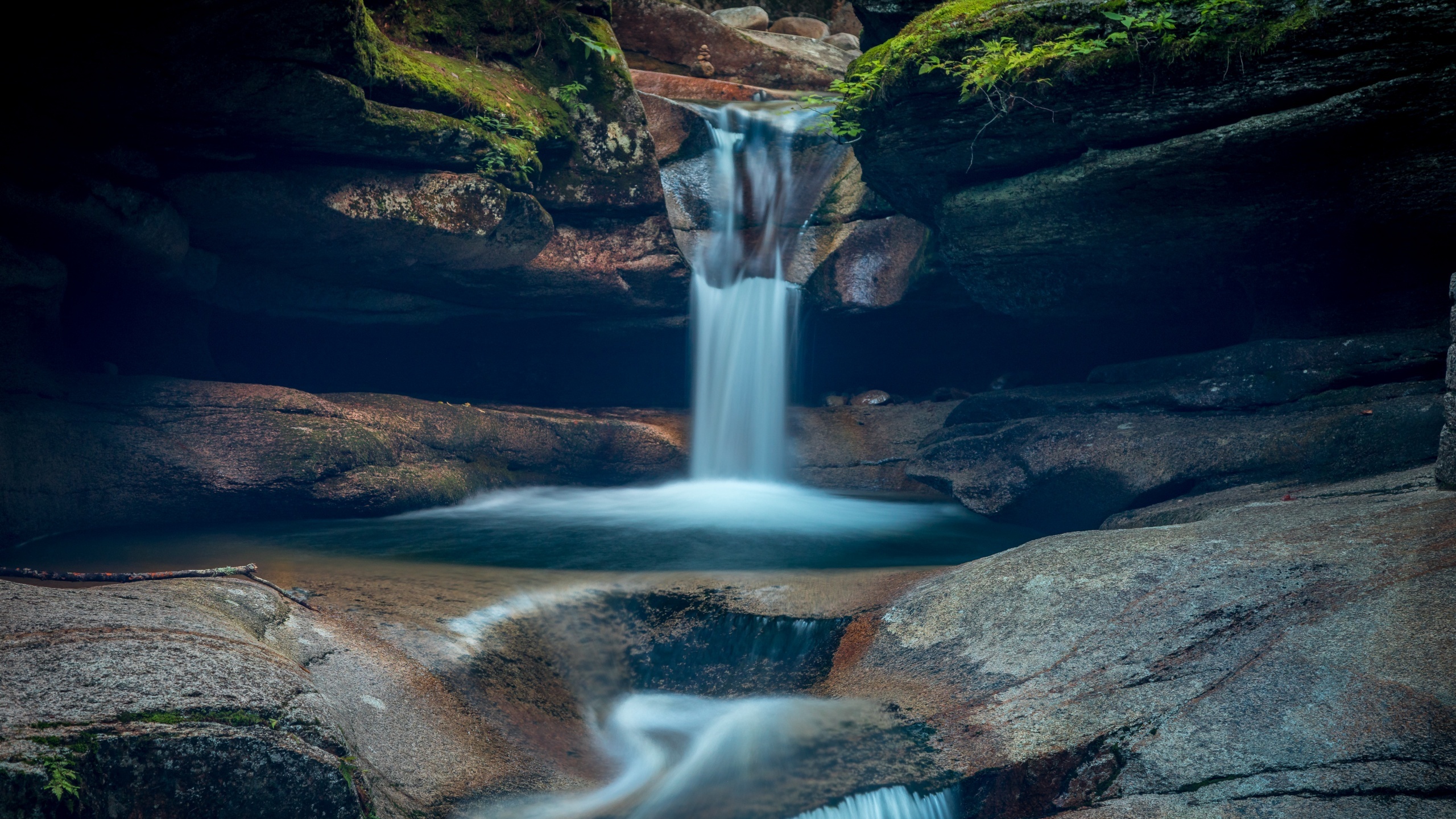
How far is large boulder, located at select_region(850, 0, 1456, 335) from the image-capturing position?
6508 mm

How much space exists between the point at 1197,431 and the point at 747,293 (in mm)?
6398

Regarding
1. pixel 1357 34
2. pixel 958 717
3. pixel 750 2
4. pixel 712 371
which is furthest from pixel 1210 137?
pixel 750 2

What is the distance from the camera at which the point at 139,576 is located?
210 inches

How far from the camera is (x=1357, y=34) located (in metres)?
6.29

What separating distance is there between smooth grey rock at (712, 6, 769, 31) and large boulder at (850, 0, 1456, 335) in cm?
1272

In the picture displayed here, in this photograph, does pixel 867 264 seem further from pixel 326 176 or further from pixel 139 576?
pixel 139 576

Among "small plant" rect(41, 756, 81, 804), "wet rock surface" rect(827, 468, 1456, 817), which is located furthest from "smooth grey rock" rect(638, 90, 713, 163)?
"small plant" rect(41, 756, 81, 804)

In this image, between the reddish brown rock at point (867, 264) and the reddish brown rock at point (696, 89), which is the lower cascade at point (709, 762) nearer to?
the reddish brown rock at point (867, 264)

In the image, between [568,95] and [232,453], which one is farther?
[568,95]

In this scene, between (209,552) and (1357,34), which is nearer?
(1357,34)

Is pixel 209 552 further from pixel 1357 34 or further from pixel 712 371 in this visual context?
pixel 1357 34

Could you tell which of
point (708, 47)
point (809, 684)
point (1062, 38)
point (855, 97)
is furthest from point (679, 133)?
point (809, 684)

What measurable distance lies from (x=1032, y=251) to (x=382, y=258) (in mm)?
7614

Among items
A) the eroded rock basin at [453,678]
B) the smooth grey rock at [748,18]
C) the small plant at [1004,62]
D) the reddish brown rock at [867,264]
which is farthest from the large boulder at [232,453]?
the smooth grey rock at [748,18]
